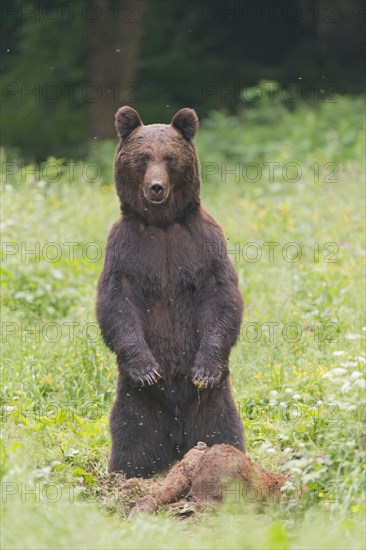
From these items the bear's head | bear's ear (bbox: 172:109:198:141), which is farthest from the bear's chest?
bear's ear (bbox: 172:109:198:141)

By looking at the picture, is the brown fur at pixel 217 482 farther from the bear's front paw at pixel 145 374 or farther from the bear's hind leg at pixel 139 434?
the bear's front paw at pixel 145 374

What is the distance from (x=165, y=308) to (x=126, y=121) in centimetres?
112

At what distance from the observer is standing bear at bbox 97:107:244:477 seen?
6.50 m

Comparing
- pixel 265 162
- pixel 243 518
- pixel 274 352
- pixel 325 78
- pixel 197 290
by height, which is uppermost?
pixel 325 78

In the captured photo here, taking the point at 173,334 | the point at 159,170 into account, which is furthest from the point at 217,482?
the point at 159,170

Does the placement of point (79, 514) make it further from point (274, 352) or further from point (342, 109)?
point (342, 109)

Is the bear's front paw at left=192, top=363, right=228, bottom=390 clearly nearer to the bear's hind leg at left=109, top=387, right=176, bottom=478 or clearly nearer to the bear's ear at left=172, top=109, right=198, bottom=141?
the bear's hind leg at left=109, top=387, right=176, bottom=478

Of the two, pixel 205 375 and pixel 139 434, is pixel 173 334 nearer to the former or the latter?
pixel 205 375

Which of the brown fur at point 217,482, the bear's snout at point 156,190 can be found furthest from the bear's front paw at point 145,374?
the bear's snout at point 156,190

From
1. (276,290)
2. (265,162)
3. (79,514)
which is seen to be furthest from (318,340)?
(265,162)

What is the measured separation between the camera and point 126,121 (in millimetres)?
6652

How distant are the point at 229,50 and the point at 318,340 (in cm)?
1330

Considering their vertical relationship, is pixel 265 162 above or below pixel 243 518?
above

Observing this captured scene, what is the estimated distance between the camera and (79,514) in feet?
16.8
